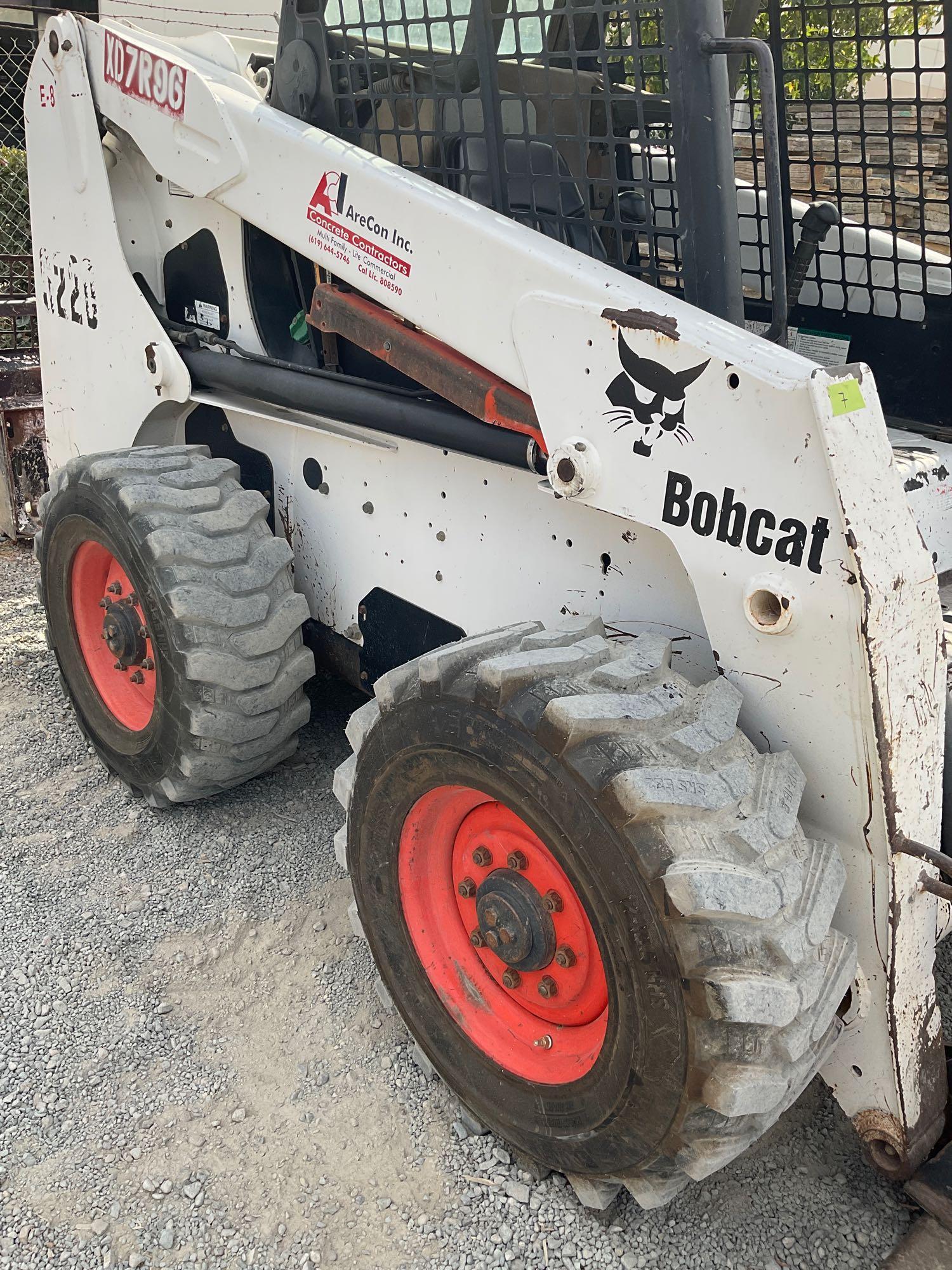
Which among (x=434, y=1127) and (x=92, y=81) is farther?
(x=92, y=81)

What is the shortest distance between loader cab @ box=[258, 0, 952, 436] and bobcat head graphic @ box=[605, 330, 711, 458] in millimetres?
171

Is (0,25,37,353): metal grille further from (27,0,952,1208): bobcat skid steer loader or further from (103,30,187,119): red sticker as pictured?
(27,0,952,1208): bobcat skid steer loader

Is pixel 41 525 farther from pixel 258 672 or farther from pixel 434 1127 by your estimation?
pixel 434 1127

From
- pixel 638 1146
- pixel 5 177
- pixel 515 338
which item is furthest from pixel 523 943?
pixel 5 177

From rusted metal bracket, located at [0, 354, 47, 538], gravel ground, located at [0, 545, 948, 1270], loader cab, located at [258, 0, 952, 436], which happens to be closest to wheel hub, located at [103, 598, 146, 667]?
gravel ground, located at [0, 545, 948, 1270]

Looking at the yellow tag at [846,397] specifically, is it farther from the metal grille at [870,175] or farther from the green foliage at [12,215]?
the green foliage at [12,215]

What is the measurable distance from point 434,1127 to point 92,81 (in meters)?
2.57

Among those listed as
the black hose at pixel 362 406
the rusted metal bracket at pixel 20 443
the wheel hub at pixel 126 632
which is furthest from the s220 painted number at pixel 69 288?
the rusted metal bracket at pixel 20 443

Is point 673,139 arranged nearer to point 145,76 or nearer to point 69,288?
point 145,76

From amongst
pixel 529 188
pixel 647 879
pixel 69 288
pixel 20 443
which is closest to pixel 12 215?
pixel 20 443

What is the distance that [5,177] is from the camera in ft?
23.1

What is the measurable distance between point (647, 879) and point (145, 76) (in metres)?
2.22

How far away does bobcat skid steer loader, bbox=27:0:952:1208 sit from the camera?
1.64m

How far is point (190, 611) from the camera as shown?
2.58m
